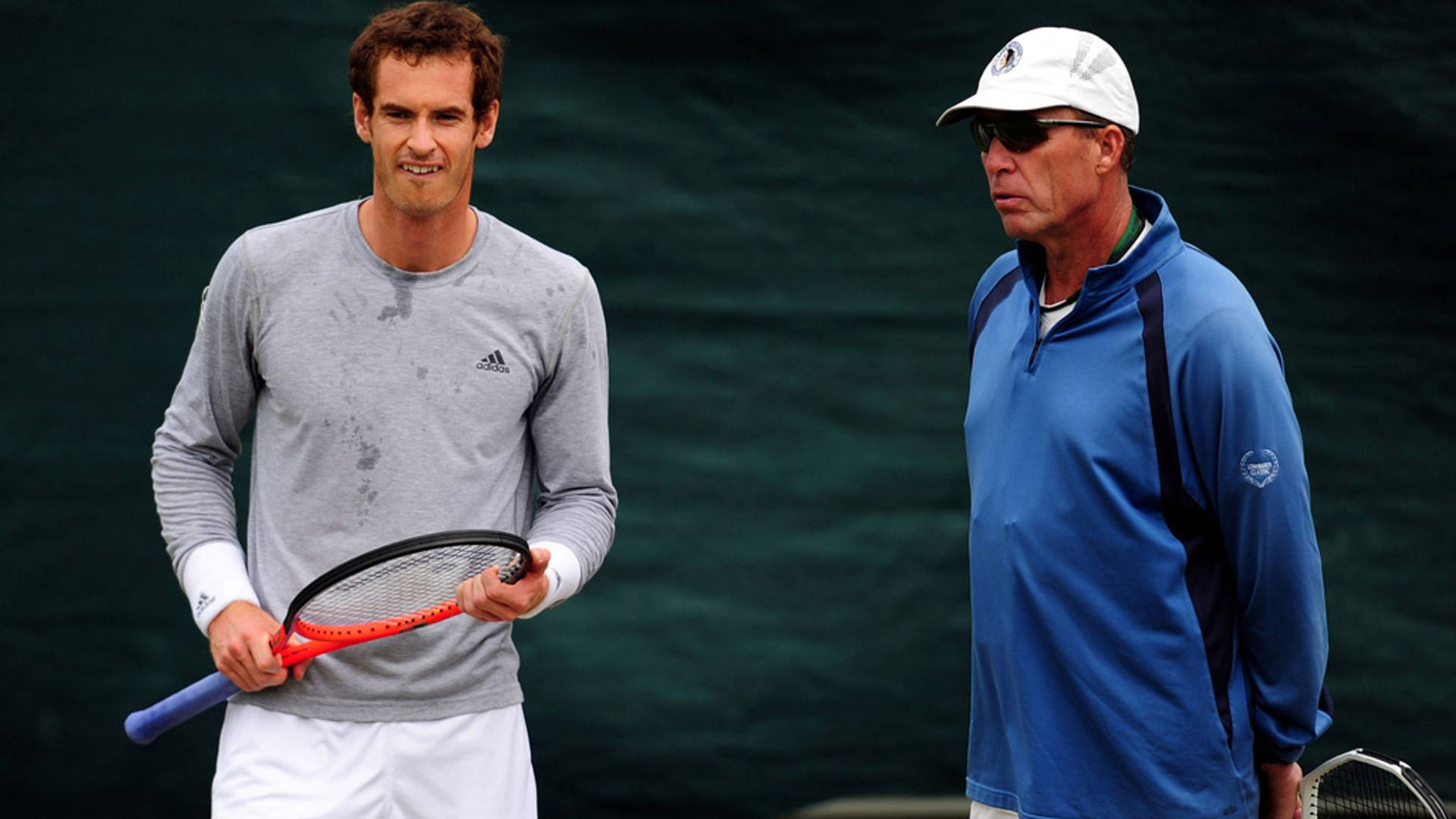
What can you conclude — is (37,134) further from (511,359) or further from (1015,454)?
(1015,454)

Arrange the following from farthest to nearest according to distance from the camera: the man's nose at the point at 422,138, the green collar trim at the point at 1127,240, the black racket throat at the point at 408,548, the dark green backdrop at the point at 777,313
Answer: the dark green backdrop at the point at 777,313 → the green collar trim at the point at 1127,240 → the man's nose at the point at 422,138 → the black racket throat at the point at 408,548

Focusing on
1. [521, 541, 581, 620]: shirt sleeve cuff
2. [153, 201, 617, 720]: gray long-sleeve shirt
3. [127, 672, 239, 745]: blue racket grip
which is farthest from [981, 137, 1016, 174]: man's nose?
[127, 672, 239, 745]: blue racket grip

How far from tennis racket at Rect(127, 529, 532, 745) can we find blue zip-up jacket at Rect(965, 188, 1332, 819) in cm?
77

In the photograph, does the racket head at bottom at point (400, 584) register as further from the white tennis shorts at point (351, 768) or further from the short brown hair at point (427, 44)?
the short brown hair at point (427, 44)

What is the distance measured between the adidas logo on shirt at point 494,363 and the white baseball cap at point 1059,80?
32.5 inches

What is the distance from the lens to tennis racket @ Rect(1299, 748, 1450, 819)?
2801 mm

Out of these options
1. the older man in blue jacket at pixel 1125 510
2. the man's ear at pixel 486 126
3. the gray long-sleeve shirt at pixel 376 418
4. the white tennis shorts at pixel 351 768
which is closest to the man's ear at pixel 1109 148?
the older man in blue jacket at pixel 1125 510

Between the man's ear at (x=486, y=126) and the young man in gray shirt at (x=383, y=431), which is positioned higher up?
the man's ear at (x=486, y=126)

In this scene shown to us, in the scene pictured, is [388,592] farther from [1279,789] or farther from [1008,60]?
[1279,789]

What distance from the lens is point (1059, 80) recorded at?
2.77 metres

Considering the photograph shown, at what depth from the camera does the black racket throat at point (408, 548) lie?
2.54m

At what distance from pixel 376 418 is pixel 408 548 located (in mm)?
294

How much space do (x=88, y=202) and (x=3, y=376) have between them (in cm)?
43

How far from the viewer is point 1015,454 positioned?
2770mm
